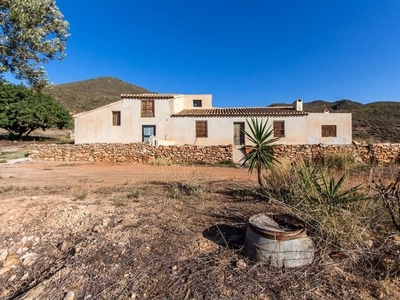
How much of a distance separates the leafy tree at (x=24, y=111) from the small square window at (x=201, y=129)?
17296 millimetres

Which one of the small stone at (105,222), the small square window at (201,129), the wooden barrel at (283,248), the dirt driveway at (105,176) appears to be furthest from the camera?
the small square window at (201,129)

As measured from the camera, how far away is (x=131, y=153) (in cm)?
1689

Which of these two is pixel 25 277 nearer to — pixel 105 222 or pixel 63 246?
pixel 63 246

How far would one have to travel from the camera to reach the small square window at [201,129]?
20844mm

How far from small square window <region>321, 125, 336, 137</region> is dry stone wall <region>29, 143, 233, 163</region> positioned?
9348 mm

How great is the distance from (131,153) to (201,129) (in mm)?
6446

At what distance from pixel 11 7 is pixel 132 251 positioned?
5027mm

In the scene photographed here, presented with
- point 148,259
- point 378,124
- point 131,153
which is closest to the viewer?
point 148,259

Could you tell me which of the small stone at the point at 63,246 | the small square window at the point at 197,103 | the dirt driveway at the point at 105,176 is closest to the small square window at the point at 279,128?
the small square window at the point at 197,103

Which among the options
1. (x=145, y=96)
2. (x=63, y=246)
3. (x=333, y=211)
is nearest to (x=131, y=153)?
(x=145, y=96)

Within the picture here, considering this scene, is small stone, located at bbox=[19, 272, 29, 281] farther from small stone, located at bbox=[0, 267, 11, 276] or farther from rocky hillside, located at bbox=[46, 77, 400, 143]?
rocky hillside, located at bbox=[46, 77, 400, 143]

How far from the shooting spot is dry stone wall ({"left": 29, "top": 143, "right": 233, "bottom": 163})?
16500mm

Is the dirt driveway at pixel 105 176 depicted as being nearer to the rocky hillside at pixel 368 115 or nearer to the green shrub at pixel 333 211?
the green shrub at pixel 333 211

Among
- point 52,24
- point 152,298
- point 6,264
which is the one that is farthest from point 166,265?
point 52,24
